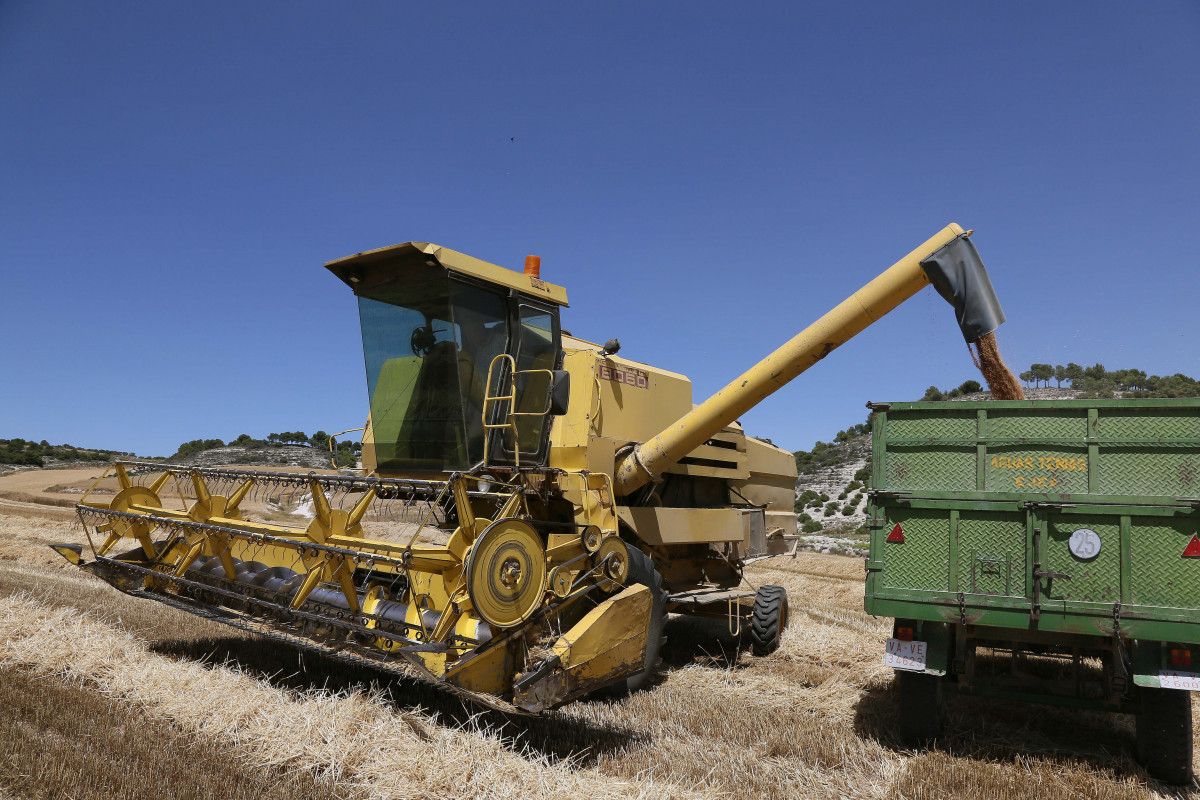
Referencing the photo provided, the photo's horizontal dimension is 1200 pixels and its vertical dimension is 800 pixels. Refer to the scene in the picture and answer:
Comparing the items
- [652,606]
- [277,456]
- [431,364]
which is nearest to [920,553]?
[652,606]

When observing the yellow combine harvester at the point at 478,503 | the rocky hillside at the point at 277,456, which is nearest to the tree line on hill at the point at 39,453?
the rocky hillside at the point at 277,456

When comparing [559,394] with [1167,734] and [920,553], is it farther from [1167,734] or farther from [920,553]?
[1167,734]

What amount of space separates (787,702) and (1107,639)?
86.4 inches

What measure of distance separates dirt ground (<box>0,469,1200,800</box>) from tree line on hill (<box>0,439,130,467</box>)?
124ft

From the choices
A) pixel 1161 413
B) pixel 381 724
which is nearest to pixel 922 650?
pixel 1161 413

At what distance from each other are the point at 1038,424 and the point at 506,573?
3202 mm

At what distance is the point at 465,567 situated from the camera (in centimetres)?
398

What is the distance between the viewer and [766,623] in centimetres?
765

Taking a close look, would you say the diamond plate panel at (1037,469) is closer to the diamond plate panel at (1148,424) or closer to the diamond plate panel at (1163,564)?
the diamond plate panel at (1148,424)

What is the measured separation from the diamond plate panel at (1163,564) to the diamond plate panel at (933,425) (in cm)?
99

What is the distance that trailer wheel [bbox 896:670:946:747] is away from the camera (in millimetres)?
4781

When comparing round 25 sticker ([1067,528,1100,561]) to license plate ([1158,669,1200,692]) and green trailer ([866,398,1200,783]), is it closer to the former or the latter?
green trailer ([866,398,1200,783])

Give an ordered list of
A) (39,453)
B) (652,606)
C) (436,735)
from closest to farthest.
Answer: (436,735), (652,606), (39,453)

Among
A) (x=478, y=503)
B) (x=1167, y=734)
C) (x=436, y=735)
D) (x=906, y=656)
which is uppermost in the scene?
(x=478, y=503)
